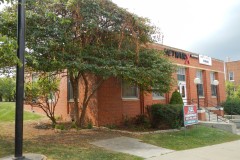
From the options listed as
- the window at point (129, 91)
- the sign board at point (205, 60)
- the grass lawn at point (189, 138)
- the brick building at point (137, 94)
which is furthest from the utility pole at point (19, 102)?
the sign board at point (205, 60)

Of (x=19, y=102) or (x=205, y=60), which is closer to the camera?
(x=19, y=102)

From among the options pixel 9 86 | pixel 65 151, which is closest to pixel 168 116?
pixel 65 151

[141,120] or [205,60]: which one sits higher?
[205,60]

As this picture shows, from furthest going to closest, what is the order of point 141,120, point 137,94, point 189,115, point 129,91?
point 137,94
point 129,91
point 141,120
point 189,115

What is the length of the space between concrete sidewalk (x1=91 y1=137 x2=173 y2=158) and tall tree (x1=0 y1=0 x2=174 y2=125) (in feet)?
8.90

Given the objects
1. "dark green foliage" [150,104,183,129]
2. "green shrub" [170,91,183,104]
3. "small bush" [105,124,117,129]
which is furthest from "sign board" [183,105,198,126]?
"green shrub" [170,91,183,104]

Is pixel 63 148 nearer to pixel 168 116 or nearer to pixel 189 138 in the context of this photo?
pixel 189 138

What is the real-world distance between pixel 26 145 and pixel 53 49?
13.1 feet

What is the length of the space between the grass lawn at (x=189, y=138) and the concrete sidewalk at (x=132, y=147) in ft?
2.17

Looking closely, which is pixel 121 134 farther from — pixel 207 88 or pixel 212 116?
pixel 207 88

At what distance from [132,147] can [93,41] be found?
5.49 m

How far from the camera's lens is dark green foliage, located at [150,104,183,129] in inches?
611

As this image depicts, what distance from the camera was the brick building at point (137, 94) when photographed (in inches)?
622

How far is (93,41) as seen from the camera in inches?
515
